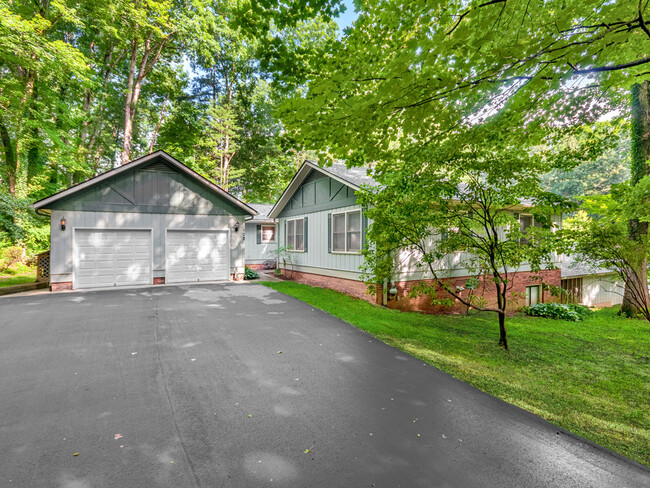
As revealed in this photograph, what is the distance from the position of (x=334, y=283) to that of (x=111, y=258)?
824 cm

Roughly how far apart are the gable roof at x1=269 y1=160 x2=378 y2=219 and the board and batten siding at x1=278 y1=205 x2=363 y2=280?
2.76 ft

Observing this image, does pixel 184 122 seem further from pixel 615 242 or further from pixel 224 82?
pixel 615 242

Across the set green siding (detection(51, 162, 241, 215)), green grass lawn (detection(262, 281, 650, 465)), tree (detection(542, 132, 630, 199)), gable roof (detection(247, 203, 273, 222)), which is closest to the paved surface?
green grass lawn (detection(262, 281, 650, 465))

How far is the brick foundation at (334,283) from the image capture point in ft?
31.6

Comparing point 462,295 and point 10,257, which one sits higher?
point 10,257

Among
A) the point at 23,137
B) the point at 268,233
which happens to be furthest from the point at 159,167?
the point at 23,137

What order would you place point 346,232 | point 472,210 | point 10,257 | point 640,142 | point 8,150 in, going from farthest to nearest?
point 8,150, point 10,257, point 346,232, point 640,142, point 472,210

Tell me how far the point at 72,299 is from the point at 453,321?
11126 mm

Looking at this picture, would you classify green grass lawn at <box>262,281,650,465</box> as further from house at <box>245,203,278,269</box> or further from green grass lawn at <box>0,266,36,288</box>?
green grass lawn at <box>0,266,36,288</box>

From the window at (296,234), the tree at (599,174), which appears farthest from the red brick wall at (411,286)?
the tree at (599,174)

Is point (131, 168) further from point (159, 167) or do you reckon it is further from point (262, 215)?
point (262, 215)

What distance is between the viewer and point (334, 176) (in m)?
10.1

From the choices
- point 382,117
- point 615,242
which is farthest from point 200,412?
point 615,242

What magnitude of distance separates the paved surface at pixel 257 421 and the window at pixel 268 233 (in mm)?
13442
